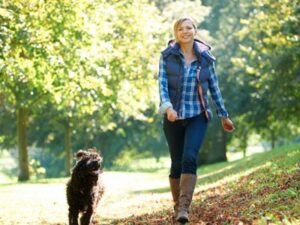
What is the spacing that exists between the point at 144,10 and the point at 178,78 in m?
18.5

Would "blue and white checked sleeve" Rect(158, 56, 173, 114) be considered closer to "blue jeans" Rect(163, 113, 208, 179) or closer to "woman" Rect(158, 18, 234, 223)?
"woman" Rect(158, 18, 234, 223)

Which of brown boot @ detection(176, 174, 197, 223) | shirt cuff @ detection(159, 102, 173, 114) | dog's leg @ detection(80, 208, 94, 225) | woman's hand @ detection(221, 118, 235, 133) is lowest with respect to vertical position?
dog's leg @ detection(80, 208, 94, 225)

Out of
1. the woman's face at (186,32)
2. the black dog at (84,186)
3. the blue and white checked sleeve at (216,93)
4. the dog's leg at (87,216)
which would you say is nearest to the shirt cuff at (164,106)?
the blue and white checked sleeve at (216,93)

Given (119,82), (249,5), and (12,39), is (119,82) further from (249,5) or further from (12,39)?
(249,5)

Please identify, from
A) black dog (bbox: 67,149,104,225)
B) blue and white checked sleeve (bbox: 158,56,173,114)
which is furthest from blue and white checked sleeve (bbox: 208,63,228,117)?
black dog (bbox: 67,149,104,225)

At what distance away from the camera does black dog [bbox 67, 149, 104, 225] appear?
27.6 ft

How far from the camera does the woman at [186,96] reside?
727 cm

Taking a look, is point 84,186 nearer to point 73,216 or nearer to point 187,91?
point 73,216

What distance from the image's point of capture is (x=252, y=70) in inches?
1204

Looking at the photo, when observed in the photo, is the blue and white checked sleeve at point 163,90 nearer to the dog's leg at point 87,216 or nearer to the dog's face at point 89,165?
the dog's face at point 89,165

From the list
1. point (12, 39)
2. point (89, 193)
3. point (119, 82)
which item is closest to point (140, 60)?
point (119, 82)

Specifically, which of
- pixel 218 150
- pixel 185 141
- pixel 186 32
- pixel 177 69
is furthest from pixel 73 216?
pixel 218 150

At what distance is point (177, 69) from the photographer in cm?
748

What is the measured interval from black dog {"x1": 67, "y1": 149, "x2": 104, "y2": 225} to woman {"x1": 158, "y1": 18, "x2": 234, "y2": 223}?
4.50 ft
